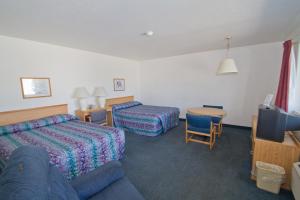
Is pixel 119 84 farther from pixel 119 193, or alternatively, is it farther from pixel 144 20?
pixel 119 193

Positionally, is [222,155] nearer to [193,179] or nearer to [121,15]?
[193,179]

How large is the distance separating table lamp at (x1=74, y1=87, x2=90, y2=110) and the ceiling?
1166 millimetres

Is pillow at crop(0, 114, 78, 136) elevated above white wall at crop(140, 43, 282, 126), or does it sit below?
below

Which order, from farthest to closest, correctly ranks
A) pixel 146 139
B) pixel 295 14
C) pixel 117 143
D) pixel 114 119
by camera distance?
1. pixel 114 119
2. pixel 146 139
3. pixel 117 143
4. pixel 295 14

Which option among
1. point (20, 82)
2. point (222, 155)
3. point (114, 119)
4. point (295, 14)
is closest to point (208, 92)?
point (222, 155)

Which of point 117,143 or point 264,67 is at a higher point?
point 264,67

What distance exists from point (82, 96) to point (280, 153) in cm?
392

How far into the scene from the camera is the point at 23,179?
807mm

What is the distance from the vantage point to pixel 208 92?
4574mm

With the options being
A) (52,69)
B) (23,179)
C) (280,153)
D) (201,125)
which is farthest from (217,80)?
(23,179)

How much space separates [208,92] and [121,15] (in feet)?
11.7

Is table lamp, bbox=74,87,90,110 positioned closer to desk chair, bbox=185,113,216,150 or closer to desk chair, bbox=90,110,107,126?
desk chair, bbox=90,110,107,126

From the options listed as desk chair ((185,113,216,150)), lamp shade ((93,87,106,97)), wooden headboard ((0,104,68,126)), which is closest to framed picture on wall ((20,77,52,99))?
wooden headboard ((0,104,68,126))

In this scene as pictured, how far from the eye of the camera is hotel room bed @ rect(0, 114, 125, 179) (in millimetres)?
1878
